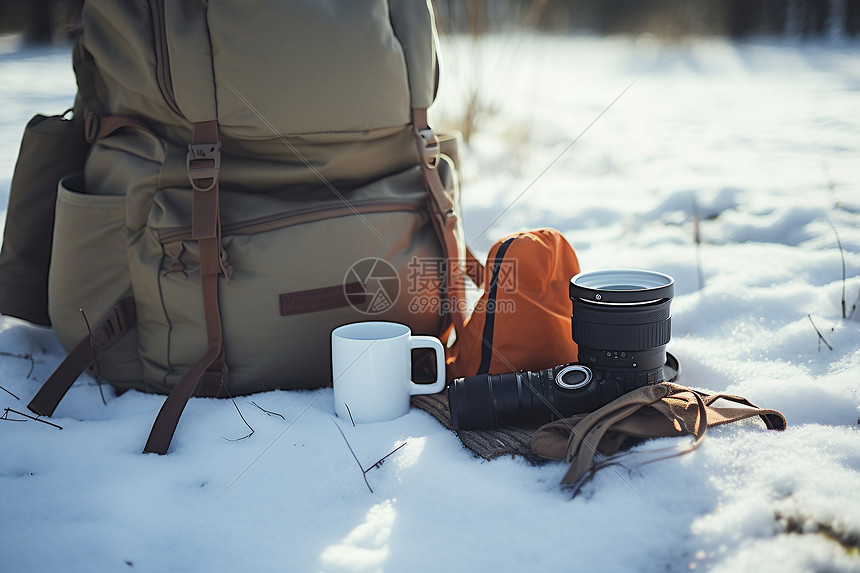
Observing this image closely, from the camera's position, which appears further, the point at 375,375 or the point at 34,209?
the point at 34,209

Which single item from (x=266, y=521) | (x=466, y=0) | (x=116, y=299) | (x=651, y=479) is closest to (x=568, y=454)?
(x=651, y=479)

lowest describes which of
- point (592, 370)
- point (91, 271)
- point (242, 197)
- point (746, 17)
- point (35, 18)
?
point (592, 370)

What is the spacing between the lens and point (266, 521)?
101cm

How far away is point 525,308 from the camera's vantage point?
4.36ft

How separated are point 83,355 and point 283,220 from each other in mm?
490

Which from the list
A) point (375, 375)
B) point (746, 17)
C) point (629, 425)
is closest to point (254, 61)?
point (375, 375)

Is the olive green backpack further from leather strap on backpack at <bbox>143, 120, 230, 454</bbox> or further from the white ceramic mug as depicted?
the white ceramic mug

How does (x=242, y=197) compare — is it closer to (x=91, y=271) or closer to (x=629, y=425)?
(x=91, y=271)

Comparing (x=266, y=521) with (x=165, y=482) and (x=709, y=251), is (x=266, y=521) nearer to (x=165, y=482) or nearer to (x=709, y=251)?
(x=165, y=482)

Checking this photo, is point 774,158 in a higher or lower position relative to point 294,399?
higher

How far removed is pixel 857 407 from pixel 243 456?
1.11m

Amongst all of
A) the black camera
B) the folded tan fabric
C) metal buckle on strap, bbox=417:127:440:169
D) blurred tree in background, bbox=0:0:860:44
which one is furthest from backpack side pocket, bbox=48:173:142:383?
blurred tree in background, bbox=0:0:860:44

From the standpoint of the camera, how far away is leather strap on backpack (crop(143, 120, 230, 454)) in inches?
50.2

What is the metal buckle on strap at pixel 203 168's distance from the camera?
1274 millimetres
